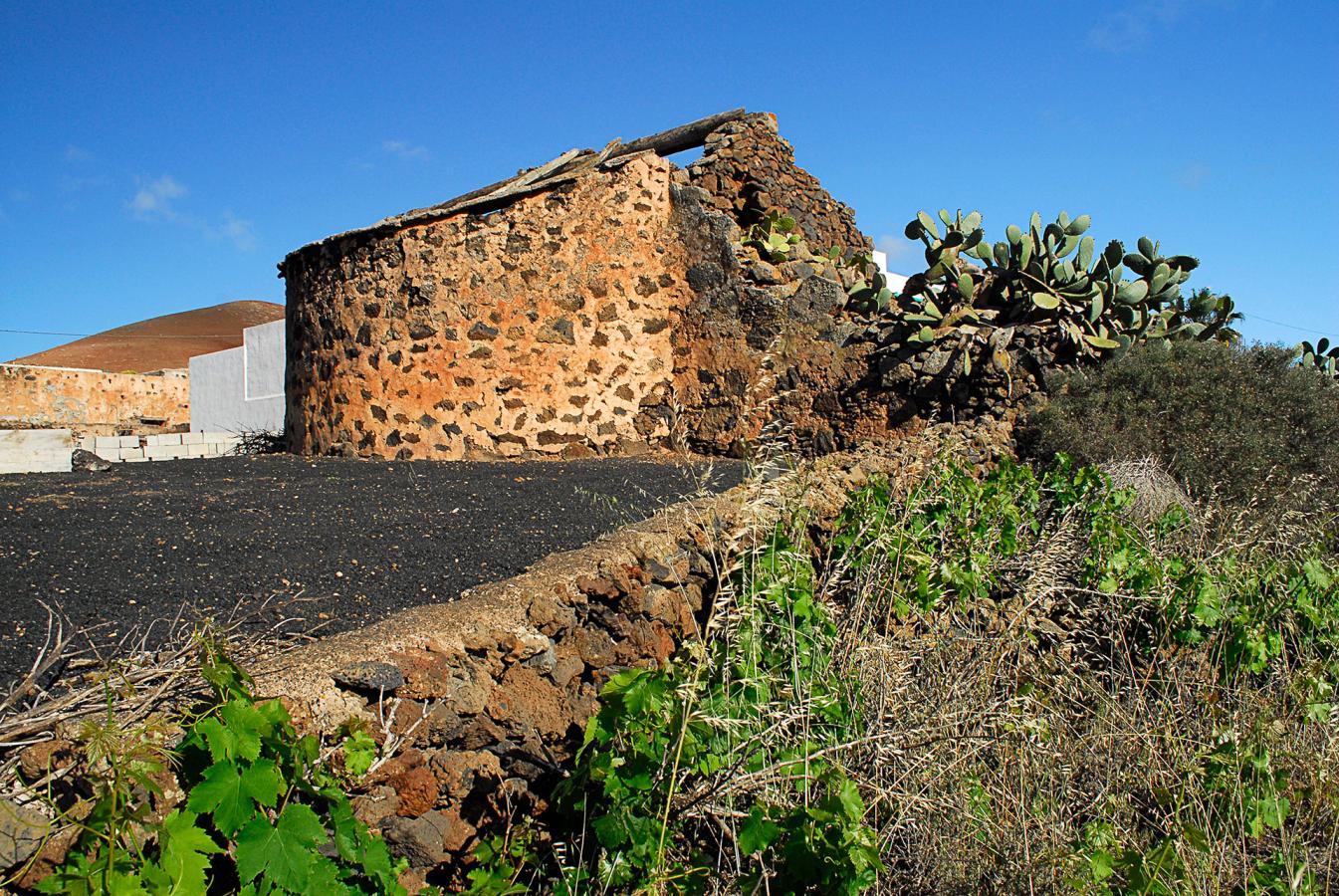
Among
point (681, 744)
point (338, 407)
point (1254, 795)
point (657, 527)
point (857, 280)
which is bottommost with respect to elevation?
point (1254, 795)

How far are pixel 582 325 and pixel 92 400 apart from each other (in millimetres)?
22073

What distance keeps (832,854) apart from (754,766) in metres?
0.57

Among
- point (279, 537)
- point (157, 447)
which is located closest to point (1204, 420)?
point (279, 537)

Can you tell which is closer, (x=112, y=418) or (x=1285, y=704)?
(x=1285, y=704)

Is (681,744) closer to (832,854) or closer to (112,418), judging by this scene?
(832,854)

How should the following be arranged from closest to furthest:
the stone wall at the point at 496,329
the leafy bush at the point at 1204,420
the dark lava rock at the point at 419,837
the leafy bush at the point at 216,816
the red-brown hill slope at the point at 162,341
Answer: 1. the leafy bush at the point at 216,816
2. the dark lava rock at the point at 419,837
3. the leafy bush at the point at 1204,420
4. the stone wall at the point at 496,329
5. the red-brown hill slope at the point at 162,341

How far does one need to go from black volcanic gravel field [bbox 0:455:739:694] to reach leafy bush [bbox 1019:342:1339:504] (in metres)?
2.86

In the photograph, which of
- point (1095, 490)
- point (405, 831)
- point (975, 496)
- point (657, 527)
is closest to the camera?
point (405, 831)

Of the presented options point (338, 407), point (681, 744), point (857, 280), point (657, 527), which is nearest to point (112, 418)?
point (338, 407)

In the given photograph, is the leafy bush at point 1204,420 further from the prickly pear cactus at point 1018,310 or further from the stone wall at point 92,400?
the stone wall at point 92,400

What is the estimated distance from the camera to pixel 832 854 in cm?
208

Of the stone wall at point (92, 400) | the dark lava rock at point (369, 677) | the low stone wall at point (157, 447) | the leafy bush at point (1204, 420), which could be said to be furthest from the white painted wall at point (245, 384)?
the dark lava rock at point (369, 677)

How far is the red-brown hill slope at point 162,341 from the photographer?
51.6 m

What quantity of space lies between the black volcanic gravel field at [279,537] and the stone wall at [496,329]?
171 cm
